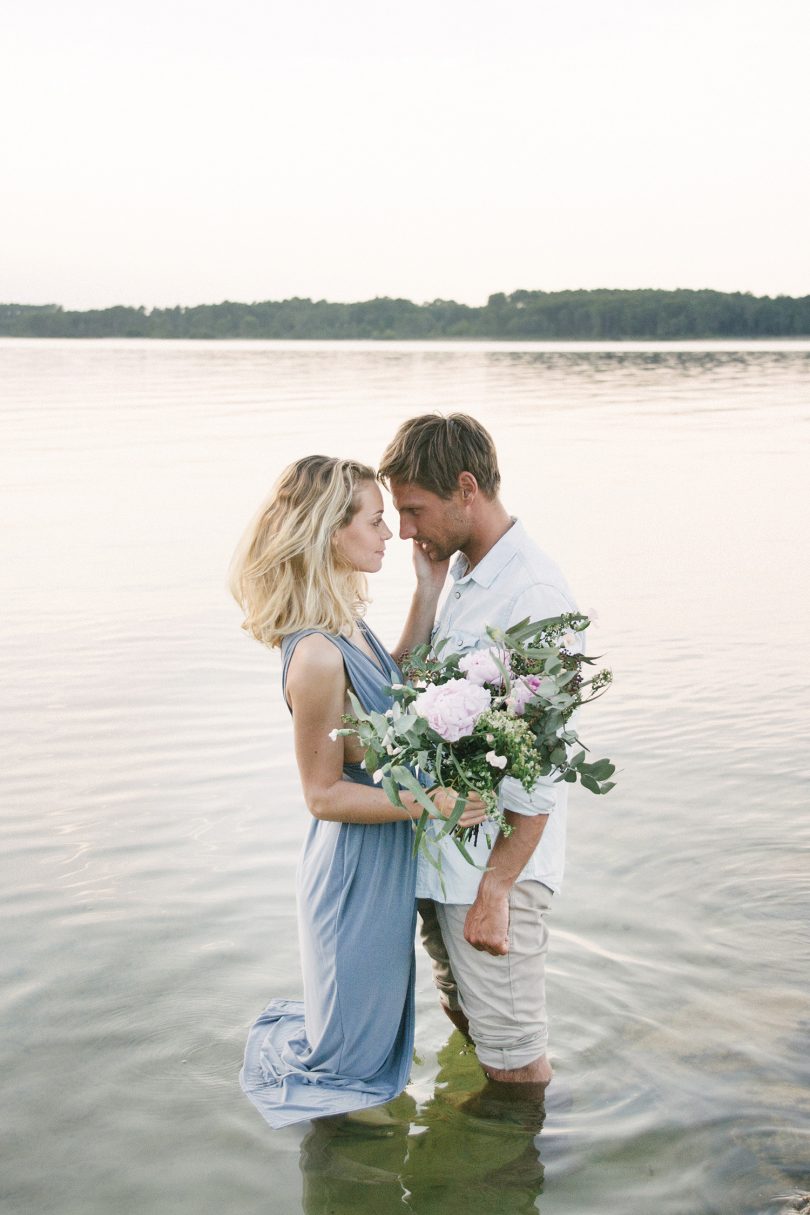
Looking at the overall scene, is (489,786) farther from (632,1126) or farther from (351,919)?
(632,1126)

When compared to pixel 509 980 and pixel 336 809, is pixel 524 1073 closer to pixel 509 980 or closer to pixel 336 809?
pixel 509 980

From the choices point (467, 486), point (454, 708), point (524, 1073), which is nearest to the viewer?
point (454, 708)

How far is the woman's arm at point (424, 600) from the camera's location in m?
4.81

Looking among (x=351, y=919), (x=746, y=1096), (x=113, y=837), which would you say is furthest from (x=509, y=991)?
(x=113, y=837)

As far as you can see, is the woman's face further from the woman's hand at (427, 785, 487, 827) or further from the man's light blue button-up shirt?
the woman's hand at (427, 785, 487, 827)

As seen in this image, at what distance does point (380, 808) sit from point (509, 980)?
794 millimetres

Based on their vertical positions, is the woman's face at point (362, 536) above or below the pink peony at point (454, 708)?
above

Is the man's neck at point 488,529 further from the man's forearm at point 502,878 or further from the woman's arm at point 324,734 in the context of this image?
the man's forearm at point 502,878

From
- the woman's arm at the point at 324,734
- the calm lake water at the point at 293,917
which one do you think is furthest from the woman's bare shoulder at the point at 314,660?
the calm lake water at the point at 293,917

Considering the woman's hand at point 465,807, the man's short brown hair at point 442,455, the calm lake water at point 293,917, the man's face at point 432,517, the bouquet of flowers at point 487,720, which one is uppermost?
the man's short brown hair at point 442,455

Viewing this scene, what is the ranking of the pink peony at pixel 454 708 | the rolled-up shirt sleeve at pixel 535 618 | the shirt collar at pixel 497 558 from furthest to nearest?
the shirt collar at pixel 497 558 → the rolled-up shirt sleeve at pixel 535 618 → the pink peony at pixel 454 708

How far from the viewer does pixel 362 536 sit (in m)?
4.18

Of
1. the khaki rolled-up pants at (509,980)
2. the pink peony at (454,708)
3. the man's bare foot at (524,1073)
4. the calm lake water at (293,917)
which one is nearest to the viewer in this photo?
the pink peony at (454,708)

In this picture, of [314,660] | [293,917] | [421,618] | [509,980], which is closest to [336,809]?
[314,660]
